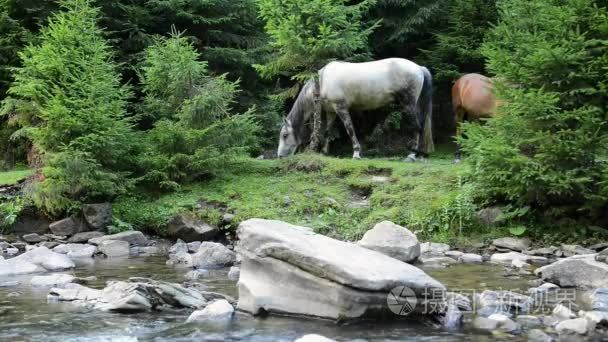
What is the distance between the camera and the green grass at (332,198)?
11320mm

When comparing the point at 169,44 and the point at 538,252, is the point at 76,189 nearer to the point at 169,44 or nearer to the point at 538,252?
the point at 169,44

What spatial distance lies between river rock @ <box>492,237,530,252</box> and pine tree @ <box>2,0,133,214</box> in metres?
7.96

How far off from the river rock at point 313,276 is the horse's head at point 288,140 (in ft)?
29.6

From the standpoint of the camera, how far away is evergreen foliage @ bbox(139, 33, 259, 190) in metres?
13.7

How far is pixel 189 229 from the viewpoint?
12.3 m

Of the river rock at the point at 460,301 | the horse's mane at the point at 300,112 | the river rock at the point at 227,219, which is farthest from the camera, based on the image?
the horse's mane at the point at 300,112

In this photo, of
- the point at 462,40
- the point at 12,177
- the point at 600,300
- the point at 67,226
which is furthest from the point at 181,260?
the point at 462,40

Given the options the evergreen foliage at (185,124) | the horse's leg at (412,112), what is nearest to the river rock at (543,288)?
the horse's leg at (412,112)

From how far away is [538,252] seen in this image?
32.5 feet

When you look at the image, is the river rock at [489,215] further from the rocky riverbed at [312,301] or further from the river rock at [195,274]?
the river rock at [195,274]

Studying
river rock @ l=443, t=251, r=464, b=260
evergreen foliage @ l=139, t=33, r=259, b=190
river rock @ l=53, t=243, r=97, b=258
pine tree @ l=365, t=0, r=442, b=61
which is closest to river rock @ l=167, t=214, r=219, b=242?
evergreen foliage @ l=139, t=33, r=259, b=190

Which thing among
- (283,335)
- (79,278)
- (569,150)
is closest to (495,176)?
(569,150)

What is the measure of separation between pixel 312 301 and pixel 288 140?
1021cm

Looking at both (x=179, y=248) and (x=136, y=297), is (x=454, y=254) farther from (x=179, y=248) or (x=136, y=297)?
(x=136, y=297)
